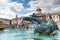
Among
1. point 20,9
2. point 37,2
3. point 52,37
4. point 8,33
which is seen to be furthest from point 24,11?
point 52,37

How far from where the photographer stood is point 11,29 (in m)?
2.43

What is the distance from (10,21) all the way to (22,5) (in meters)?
0.30

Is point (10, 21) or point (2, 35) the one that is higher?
point (10, 21)

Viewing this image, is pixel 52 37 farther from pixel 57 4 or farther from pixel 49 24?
pixel 57 4

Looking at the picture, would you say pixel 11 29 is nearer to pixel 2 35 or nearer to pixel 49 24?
pixel 2 35

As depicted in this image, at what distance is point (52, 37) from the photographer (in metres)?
2.41

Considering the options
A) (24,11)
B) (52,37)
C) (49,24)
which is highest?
(24,11)

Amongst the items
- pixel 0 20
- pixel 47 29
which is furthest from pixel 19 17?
pixel 47 29

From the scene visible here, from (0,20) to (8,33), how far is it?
0.23 metres

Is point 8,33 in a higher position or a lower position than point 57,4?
lower

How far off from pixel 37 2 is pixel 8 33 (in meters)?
0.64

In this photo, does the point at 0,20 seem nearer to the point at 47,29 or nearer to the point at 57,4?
the point at 47,29

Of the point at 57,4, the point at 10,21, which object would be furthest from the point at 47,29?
the point at 10,21

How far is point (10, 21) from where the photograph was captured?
2441 millimetres
